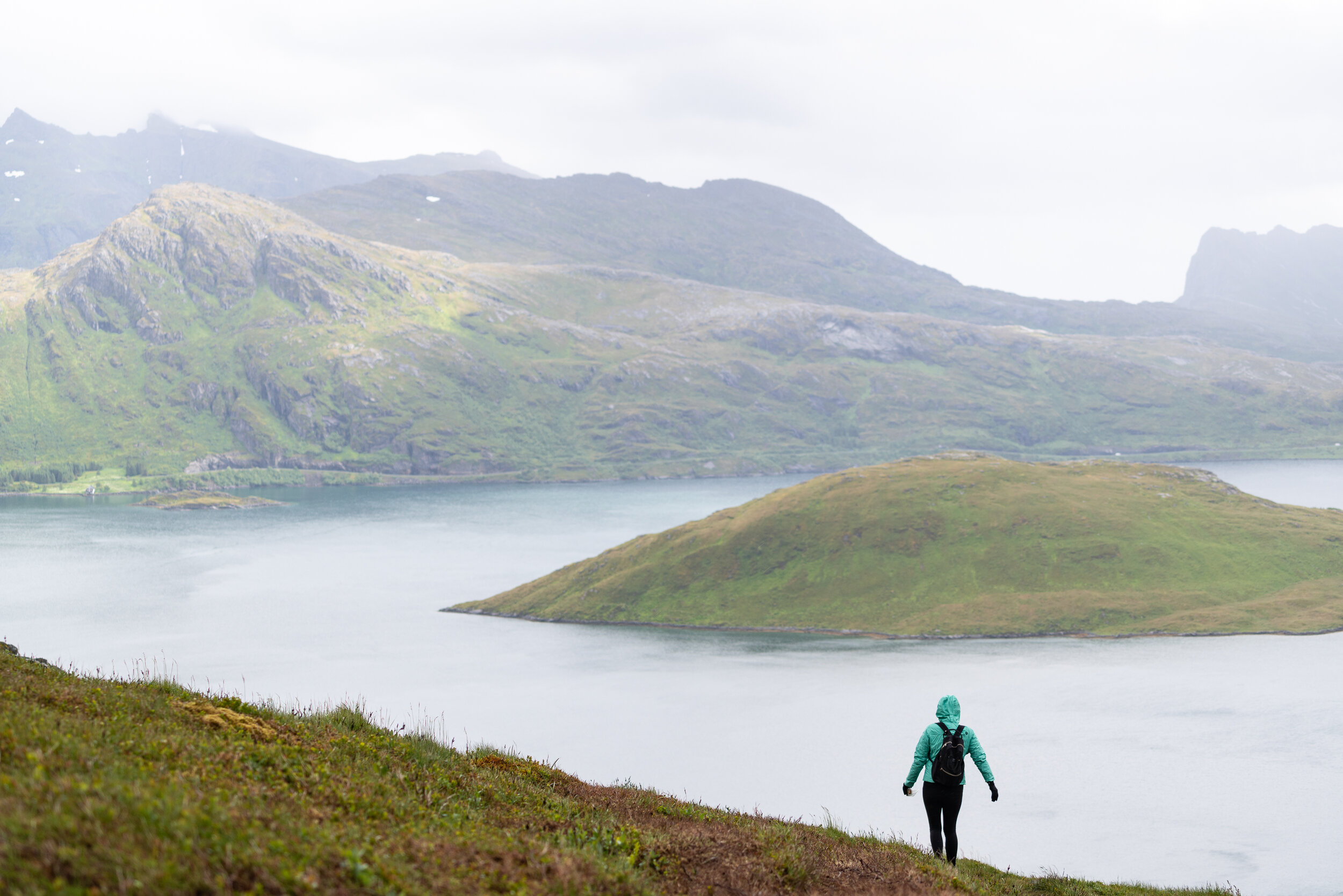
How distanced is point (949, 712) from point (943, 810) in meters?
2.12

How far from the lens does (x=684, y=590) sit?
162 m

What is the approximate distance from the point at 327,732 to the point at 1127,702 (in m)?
105

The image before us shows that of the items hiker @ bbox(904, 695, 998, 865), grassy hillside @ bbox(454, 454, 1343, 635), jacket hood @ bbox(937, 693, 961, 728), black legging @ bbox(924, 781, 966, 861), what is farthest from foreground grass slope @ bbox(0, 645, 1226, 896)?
grassy hillside @ bbox(454, 454, 1343, 635)

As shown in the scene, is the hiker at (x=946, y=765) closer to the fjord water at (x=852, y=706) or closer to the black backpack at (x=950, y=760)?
the black backpack at (x=950, y=760)

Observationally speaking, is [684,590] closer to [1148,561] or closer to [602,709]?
[602,709]

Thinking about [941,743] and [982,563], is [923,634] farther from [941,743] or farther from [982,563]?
[941,743]

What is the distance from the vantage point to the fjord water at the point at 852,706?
6812 centimetres

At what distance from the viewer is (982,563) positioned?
156500 millimetres

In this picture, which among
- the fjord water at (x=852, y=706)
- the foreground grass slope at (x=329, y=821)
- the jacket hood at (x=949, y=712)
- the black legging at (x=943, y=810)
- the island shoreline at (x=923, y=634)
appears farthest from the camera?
the island shoreline at (x=923, y=634)

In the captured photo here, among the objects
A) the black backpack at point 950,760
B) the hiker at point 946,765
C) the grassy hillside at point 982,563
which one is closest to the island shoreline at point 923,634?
the grassy hillside at point 982,563

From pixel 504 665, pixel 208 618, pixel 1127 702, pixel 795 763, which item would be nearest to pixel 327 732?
pixel 795 763

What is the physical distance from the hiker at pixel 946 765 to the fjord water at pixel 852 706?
2393cm

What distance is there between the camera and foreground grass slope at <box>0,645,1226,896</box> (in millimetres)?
9234

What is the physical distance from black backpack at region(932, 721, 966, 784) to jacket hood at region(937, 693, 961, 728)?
154mm
